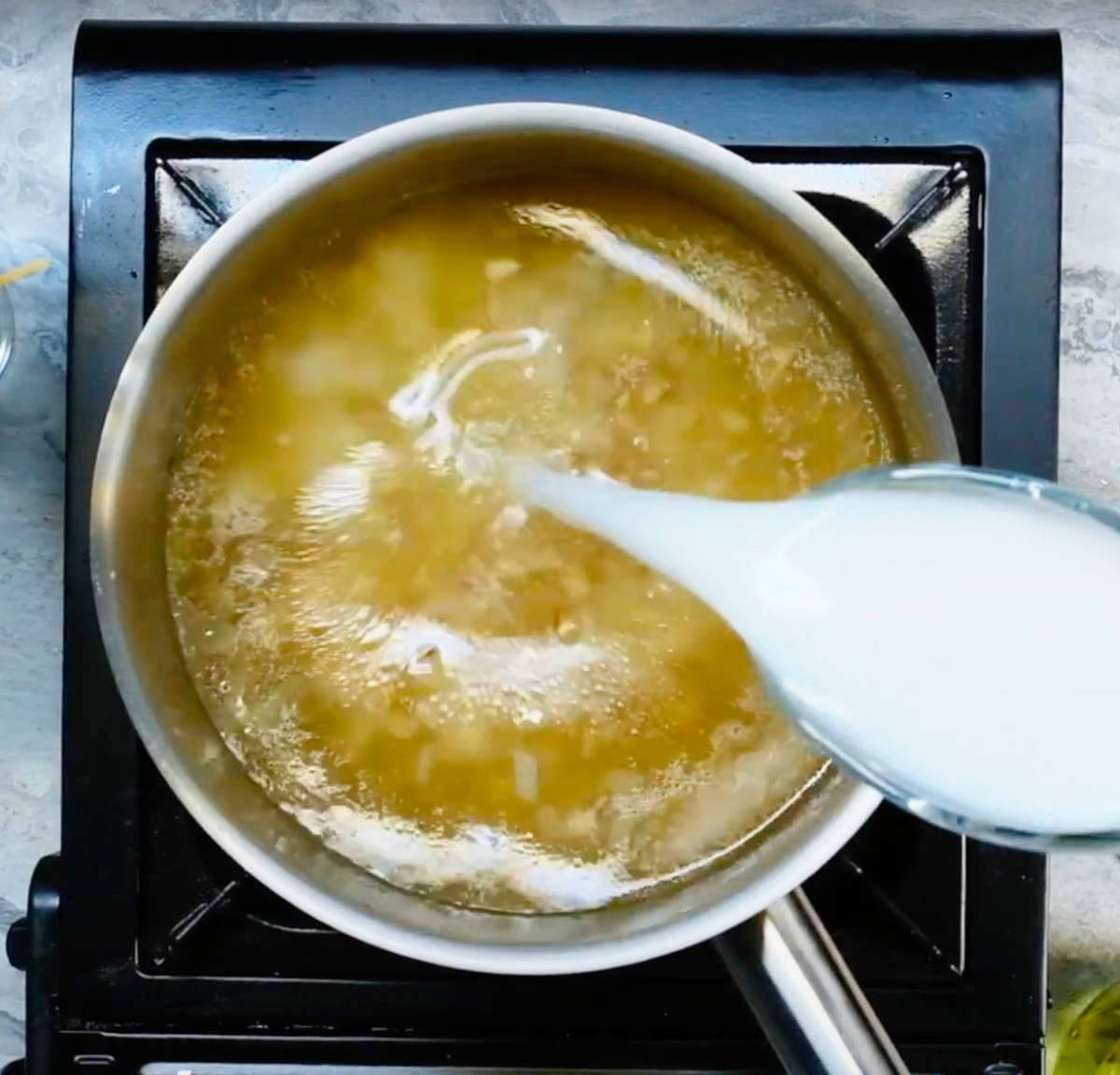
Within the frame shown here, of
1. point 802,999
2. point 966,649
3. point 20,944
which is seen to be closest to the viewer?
point 966,649

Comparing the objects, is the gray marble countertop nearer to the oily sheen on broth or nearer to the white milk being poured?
the oily sheen on broth

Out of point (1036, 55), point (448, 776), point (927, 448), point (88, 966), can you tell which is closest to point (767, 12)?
point (1036, 55)

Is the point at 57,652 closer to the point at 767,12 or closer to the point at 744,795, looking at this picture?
the point at 744,795

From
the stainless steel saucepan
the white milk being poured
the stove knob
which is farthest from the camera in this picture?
the stove knob

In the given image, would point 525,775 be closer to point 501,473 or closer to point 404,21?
point 501,473

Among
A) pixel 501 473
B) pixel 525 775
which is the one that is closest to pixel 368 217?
pixel 501 473

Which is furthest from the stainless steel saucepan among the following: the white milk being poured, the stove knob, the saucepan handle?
the stove knob
